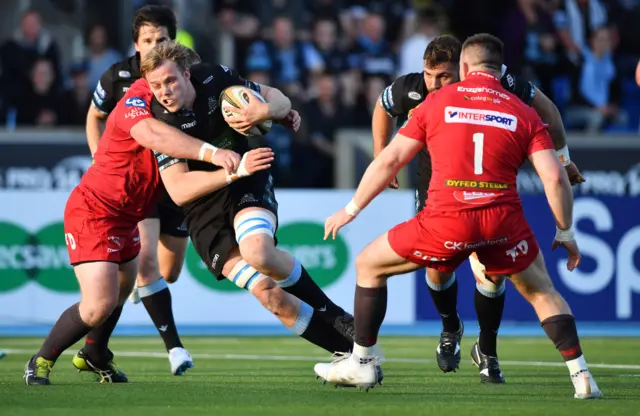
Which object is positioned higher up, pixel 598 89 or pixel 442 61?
pixel 442 61

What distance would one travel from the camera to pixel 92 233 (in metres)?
7.68

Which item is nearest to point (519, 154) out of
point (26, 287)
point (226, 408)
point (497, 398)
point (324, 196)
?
point (497, 398)

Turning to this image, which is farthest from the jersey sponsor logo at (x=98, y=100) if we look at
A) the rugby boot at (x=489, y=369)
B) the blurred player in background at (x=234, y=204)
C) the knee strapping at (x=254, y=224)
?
the rugby boot at (x=489, y=369)

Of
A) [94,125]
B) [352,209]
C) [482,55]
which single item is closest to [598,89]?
[94,125]

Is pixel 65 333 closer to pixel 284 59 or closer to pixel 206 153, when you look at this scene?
pixel 206 153

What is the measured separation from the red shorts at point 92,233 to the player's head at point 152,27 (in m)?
1.39

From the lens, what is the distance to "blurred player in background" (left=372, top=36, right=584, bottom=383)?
8.12 m

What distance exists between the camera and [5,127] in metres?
16.0

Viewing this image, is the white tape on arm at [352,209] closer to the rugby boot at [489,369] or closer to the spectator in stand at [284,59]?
the rugby boot at [489,369]

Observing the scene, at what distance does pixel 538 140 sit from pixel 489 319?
72.6 inches

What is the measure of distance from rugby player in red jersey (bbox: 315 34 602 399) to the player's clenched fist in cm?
78

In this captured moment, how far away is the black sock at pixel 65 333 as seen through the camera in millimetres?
7691

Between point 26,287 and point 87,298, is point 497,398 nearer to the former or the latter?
point 87,298

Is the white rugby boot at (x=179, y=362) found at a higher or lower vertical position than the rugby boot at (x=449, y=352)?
lower
